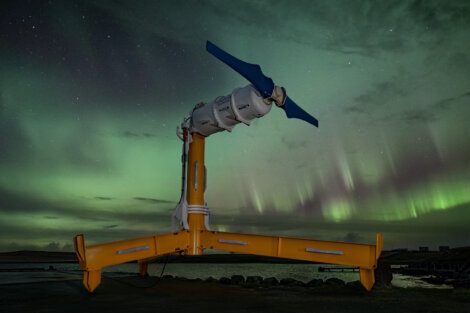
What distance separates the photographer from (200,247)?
11.2 m

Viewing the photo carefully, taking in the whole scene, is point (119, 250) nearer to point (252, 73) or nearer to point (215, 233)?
point (215, 233)

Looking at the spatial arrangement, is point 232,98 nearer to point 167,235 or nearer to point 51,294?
point 167,235

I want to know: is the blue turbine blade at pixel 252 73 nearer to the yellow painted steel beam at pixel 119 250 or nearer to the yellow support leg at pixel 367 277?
the yellow painted steel beam at pixel 119 250

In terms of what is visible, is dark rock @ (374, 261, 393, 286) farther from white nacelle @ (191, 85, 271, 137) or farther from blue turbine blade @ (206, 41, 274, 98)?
blue turbine blade @ (206, 41, 274, 98)

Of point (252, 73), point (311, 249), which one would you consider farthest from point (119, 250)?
point (252, 73)

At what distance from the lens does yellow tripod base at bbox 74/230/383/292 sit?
8.79 meters

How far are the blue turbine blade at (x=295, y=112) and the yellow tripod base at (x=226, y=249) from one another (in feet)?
12.9

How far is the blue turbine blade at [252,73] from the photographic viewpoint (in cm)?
984

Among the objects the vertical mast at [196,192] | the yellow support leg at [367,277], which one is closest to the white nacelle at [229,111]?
the vertical mast at [196,192]

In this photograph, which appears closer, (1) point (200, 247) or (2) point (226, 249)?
(2) point (226, 249)

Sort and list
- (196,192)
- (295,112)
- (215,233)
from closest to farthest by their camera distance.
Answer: (215,233) < (196,192) < (295,112)

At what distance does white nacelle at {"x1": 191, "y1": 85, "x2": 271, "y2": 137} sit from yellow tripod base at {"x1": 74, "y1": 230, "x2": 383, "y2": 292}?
10.5 feet

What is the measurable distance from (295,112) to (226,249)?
4766mm

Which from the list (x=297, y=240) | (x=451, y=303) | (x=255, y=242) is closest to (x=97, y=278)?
(x=255, y=242)
